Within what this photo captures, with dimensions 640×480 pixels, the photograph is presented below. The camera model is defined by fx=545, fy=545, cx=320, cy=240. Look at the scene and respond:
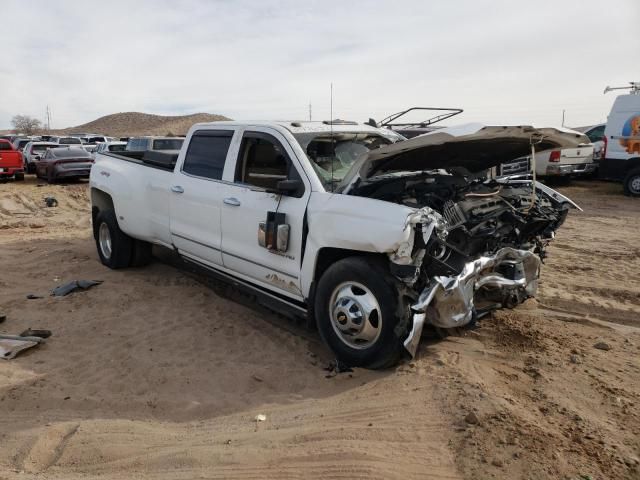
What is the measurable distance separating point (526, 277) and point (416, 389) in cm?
183

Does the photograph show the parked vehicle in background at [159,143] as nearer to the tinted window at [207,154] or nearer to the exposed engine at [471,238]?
the tinted window at [207,154]

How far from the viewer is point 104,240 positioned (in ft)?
25.5

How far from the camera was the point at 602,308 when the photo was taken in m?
5.58

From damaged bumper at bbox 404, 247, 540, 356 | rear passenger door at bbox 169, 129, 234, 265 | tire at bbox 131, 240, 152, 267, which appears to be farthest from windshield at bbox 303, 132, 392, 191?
tire at bbox 131, 240, 152, 267

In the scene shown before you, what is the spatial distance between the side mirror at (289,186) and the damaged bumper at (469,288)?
4.43 ft

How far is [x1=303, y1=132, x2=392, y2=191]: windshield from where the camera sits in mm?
4691

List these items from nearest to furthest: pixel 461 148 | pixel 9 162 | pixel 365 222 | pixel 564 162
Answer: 1. pixel 365 222
2. pixel 461 148
3. pixel 564 162
4. pixel 9 162

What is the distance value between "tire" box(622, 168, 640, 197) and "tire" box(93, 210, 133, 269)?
1278 centimetres

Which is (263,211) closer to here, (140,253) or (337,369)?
(337,369)

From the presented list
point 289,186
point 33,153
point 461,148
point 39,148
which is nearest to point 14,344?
point 289,186

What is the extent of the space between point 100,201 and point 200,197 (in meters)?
2.85

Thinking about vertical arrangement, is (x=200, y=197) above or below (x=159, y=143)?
below

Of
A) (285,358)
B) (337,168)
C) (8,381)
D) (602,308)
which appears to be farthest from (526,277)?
(8,381)

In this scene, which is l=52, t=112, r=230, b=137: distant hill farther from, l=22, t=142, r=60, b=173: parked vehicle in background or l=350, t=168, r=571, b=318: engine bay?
l=350, t=168, r=571, b=318: engine bay
